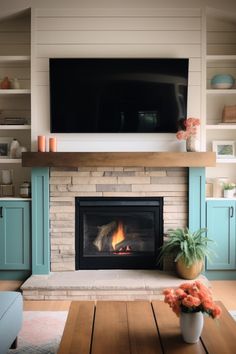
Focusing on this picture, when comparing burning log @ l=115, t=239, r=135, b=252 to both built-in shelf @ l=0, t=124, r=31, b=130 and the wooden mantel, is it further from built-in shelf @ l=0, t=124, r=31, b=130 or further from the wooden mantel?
built-in shelf @ l=0, t=124, r=31, b=130

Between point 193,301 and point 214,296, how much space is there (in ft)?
6.43

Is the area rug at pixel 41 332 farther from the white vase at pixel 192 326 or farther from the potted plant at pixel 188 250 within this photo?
the potted plant at pixel 188 250

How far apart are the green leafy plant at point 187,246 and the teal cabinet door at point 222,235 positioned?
186mm

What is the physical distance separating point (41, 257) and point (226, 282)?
6.24 feet

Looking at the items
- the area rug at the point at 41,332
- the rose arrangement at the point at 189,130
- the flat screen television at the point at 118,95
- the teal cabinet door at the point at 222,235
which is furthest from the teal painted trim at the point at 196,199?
the area rug at the point at 41,332

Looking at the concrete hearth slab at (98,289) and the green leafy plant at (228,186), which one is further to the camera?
the green leafy plant at (228,186)

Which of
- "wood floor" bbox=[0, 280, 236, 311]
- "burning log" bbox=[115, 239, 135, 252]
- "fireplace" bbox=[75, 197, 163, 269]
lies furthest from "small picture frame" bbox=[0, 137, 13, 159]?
"burning log" bbox=[115, 239, 135, 252]

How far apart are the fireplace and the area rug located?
975 millimetres

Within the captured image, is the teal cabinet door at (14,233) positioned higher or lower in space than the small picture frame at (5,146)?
lower

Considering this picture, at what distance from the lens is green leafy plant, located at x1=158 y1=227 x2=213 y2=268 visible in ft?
13.1

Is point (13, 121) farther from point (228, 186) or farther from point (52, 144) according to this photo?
point (228, 186)

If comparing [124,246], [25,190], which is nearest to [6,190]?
[25,190]

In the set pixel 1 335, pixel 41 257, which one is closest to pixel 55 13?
pixel 41 257

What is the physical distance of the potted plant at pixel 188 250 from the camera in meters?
3.99
